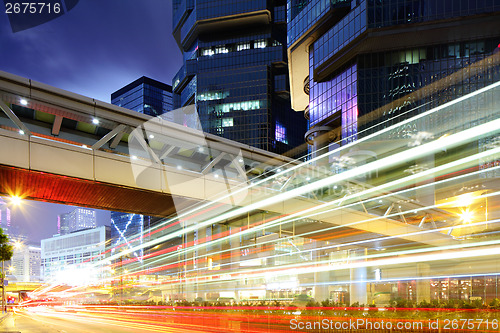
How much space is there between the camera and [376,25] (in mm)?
67438

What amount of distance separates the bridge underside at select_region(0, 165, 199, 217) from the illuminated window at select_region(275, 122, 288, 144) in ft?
389

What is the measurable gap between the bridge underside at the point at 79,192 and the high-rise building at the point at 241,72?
4442 inches

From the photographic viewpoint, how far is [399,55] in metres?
70.1

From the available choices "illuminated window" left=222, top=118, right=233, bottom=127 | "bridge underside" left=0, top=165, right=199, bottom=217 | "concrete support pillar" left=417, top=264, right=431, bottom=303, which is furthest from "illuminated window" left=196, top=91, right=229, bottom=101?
"bridge underside" left=0, top=165, right=199, bottom=217

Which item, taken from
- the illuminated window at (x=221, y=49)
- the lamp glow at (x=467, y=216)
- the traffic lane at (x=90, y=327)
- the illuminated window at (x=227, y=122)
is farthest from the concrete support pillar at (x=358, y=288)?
the illuminated window at (x=221, y=49)

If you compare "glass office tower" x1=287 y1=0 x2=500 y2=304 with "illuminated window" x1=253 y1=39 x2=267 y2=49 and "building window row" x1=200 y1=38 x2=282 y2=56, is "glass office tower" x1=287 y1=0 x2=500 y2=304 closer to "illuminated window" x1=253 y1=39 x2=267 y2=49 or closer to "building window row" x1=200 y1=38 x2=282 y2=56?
"building window row" x1=200 y1=38 x2=282 y2=56

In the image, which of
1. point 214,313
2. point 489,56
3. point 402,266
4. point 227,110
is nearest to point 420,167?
point 489,56

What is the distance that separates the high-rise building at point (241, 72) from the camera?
13212cm

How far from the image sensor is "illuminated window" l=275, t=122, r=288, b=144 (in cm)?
13612

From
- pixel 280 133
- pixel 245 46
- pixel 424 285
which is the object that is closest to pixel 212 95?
pixel 245 46

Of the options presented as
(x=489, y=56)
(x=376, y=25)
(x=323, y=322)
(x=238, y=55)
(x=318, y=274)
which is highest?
(x=238, y=55)

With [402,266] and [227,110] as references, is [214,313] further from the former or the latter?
[227,110]

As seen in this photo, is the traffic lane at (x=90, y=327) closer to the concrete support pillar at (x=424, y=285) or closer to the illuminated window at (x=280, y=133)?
the concrete support pillar at (x=424, y=285)

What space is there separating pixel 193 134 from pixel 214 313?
11.3 m
